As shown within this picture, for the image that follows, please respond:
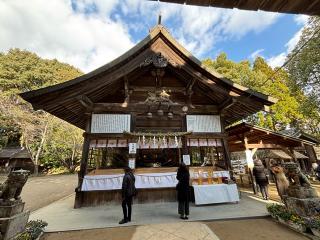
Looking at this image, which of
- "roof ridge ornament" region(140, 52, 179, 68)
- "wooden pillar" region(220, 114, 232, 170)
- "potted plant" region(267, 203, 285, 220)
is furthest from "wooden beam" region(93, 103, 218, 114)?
"potted plant" region(267, 203, 285, 220)

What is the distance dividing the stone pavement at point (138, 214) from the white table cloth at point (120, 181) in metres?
0.75

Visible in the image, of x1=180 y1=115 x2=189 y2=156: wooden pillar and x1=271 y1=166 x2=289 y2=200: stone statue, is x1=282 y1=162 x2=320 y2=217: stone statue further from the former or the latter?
x1=180 y1=115 x2=189 y2=156: wooden pillar

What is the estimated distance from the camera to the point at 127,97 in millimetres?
8641

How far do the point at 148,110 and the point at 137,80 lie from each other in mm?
1612

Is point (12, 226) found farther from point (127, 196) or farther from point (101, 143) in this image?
point (101, 143)

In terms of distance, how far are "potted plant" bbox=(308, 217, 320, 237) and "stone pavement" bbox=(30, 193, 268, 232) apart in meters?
1.49

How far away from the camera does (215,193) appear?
295 inches

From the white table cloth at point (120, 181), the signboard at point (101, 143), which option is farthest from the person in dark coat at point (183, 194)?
the signboard at point (101, 143)

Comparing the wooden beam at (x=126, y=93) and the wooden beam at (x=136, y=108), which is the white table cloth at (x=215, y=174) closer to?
the wooden beam at (x=136, y=108)

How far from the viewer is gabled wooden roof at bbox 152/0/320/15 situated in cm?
172

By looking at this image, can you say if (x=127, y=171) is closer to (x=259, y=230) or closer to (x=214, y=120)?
(x=259, y=230)

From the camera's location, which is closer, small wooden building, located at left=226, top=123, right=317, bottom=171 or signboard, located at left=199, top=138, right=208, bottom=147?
signboard, located at left=199, top=138, right=208, bottom=147

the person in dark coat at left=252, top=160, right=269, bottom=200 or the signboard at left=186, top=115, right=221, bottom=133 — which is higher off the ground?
the signboard at left=186, top=115, right=221, bottom=133

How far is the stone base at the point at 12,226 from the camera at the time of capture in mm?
3869
